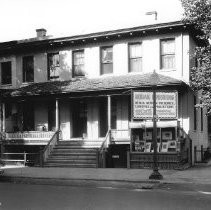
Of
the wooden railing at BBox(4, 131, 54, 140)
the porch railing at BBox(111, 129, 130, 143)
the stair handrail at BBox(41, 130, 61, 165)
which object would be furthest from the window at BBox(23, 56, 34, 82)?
the porch railing at BBox(111, 129, 130, 143)

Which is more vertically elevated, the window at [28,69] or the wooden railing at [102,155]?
the window at [28,69]

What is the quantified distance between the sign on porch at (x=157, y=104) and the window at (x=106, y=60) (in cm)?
720

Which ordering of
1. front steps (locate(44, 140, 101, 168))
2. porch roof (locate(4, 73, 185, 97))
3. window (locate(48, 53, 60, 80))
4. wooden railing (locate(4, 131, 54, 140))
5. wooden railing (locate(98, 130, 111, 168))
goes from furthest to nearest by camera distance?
window (locate(48, 53, 60, 80)), wooden railing (locate(4, 131, 54, 140)), porch roof (locate(4, 73, 185, 97)), front steps (locate(44, 140, 101, 168)), wooden railing (locate(98, 130, 111, 168))

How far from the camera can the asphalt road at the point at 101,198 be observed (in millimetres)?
10359

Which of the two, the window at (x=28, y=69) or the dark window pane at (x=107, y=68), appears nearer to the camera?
the dark window pane at (x=107, y=68)

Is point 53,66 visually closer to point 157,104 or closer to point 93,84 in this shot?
point 93,84

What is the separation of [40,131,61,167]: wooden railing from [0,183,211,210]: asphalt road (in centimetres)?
854

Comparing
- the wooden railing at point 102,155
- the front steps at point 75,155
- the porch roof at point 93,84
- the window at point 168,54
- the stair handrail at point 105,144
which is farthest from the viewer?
the window at point 168,54

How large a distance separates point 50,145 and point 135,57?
716cm

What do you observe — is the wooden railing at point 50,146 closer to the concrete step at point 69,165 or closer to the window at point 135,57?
the concrete step at point 69,165

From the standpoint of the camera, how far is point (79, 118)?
1049 inches

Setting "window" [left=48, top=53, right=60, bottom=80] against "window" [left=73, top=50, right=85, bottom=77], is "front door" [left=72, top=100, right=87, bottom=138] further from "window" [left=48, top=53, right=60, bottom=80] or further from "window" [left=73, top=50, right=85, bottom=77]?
"window" [left=48, top=53, right=60, bottom=80]

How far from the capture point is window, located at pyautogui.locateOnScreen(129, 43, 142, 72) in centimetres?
2469

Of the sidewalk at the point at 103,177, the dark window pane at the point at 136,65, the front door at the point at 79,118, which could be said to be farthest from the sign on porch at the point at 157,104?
the front door at the point at 79,118
